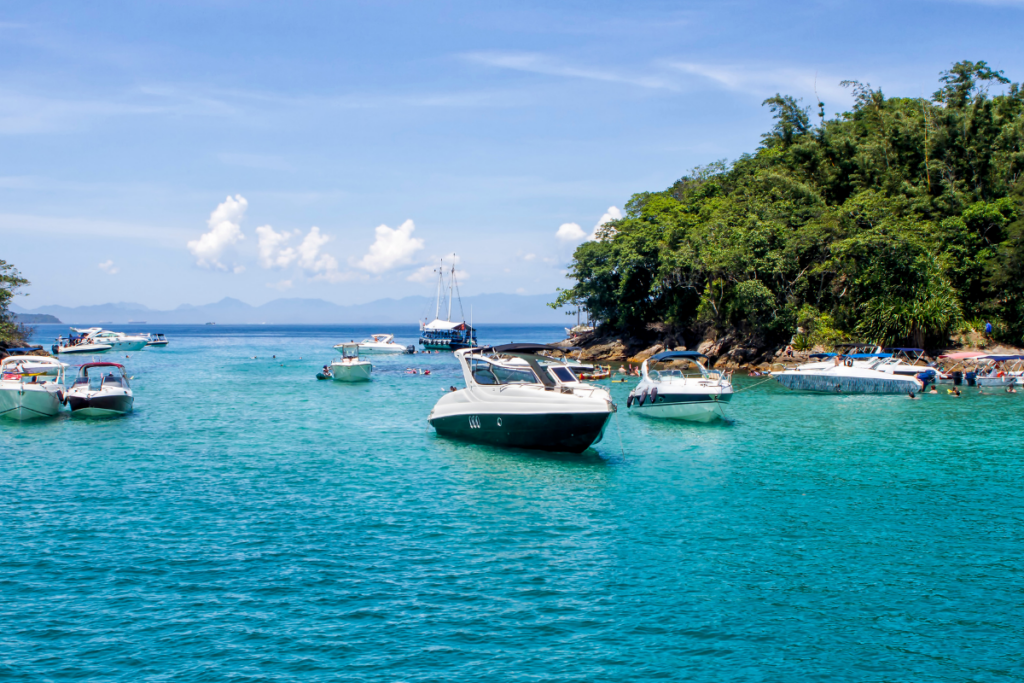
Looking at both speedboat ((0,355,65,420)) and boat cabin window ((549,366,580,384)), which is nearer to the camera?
boat cabin window ((549,366,580,384))

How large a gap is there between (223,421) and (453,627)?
30.0m

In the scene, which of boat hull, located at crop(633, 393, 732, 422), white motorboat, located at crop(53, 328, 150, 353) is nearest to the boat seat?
boat hull, located at crop(633, 393, 732, 422)

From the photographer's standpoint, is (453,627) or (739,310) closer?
(453,627)

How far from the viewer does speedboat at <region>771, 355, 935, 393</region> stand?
4578cm

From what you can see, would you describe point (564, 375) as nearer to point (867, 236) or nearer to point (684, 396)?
point (684, 396)

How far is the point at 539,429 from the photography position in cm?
2638

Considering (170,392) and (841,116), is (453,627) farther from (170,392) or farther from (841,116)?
(841,116)

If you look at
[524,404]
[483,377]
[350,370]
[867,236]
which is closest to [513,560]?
[524,404]

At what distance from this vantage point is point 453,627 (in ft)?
39.7

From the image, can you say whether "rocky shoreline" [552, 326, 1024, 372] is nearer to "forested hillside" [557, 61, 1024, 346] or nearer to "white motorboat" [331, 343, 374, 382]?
"forested hillside" [557, 61, 1024, 346]

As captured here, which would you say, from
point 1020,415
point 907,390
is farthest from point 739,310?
point 1020,415

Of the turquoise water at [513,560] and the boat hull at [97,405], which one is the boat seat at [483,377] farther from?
the boat hull at [97,405]

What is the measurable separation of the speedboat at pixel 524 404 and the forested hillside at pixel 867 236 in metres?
39.5

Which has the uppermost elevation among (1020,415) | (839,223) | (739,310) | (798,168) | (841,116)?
(841,116)
